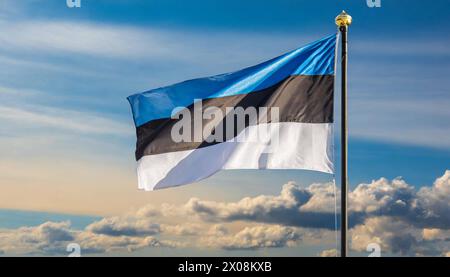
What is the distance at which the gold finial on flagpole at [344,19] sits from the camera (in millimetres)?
18500

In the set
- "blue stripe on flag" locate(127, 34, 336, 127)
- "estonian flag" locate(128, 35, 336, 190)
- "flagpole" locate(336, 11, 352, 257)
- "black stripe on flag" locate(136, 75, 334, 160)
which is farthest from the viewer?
"blue stripe on flag" locate(127, 34, 336, 127)

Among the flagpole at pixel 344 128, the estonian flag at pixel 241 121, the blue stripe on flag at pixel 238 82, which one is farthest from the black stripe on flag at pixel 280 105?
the flagpole at pixel 344 128

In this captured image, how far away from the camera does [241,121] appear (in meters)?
19.3

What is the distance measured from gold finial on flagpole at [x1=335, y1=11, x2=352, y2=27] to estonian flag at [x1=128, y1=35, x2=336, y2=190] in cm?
70

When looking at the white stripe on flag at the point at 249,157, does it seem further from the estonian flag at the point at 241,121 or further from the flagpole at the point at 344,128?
the flagpole at the point at 344,128

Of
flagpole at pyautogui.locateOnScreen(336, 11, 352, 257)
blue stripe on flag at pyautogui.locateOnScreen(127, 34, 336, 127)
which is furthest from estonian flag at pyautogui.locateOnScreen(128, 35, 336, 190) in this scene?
flagpole at pyautogui.locateOnScreen(336, 11, 352, 257)

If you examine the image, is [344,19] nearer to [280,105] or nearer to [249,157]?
[280,105]

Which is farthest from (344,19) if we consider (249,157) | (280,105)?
(249,157)

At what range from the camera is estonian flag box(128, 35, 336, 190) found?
1869 cm

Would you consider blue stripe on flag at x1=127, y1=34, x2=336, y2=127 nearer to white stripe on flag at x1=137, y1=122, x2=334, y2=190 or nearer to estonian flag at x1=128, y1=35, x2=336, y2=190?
estonian flag at x1=128, y1=35, x2=336, y2=190

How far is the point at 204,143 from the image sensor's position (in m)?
19.5
